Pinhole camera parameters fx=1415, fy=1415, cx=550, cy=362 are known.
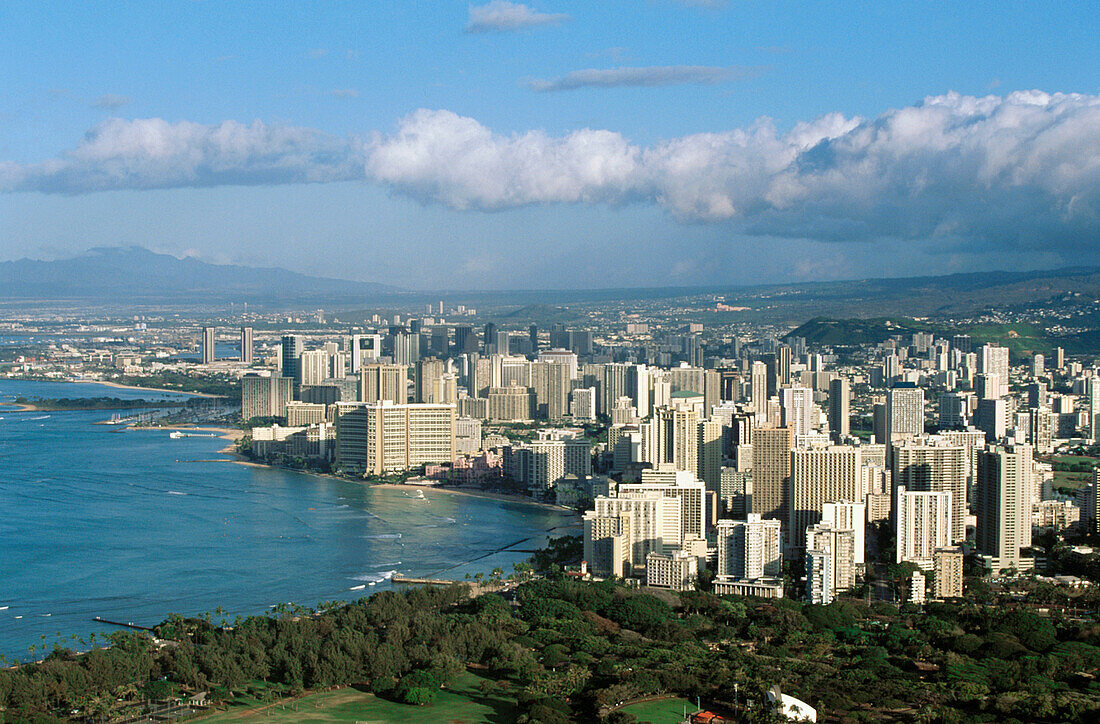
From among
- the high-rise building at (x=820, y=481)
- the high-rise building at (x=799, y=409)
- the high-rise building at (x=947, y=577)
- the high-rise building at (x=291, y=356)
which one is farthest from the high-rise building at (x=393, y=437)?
the high-rise building at (x=291, y=356)

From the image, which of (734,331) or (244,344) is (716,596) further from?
(734,331)

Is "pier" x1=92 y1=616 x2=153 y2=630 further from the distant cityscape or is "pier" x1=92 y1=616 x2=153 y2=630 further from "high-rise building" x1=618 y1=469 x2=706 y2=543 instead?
"high-rise building" x1=618 y1=469 x2=706 y2=543

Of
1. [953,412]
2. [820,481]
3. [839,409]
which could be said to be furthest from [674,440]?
[953,412]

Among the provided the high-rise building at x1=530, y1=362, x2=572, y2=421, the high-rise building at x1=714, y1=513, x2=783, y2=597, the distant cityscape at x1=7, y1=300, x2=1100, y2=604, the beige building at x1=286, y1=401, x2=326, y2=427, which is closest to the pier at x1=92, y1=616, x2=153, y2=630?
the distant cityscape at x1=7, y1=300, x2=1100, y2=604

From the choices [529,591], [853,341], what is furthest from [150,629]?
[853,341]

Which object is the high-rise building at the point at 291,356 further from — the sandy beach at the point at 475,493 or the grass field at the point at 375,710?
the grass field at the point at 375,710

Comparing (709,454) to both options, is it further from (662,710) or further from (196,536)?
(662,710)
